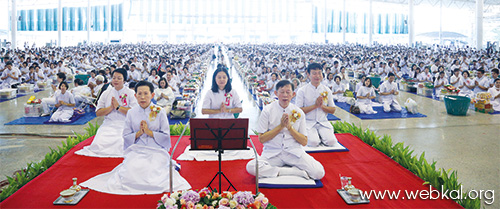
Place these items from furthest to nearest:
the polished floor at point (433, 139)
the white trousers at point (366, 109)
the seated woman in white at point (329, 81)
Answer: the seated woman in white at point (329, 81) < the white trousers at point (366, 109) < the polished floor at point (433, 139)

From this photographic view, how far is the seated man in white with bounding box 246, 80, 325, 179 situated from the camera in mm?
4555

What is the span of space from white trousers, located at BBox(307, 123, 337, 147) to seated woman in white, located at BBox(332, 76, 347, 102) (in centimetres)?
613

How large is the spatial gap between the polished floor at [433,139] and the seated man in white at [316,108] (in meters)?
1.76

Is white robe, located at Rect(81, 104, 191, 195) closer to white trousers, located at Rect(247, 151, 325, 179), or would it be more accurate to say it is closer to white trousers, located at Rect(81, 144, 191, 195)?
white trousers, located at Rect(81, 144, 191, 195)

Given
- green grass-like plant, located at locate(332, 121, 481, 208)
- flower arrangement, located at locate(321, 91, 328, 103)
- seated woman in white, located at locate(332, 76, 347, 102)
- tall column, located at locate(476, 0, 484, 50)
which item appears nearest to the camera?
green grass-like plant, located at locate(332, 121, 481, 208)

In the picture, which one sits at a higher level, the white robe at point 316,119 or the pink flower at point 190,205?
the white robe at point 316,119

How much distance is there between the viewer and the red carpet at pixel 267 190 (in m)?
4.00

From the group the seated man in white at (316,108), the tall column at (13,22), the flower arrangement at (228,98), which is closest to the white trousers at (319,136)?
the seated man in white at (316,108)

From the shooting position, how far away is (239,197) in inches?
122

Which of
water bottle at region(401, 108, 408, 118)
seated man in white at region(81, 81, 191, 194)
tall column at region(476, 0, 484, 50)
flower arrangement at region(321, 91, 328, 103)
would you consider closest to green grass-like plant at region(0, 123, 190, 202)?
seated man in white at region(81, 81, 191, 194)

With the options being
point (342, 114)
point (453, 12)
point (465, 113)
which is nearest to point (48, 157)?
point (342, 114)

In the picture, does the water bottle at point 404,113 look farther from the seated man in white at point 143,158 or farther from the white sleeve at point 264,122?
the seated man in white at point 143,158

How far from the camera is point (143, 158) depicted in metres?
4.46

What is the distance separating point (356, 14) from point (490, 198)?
4837 cm
